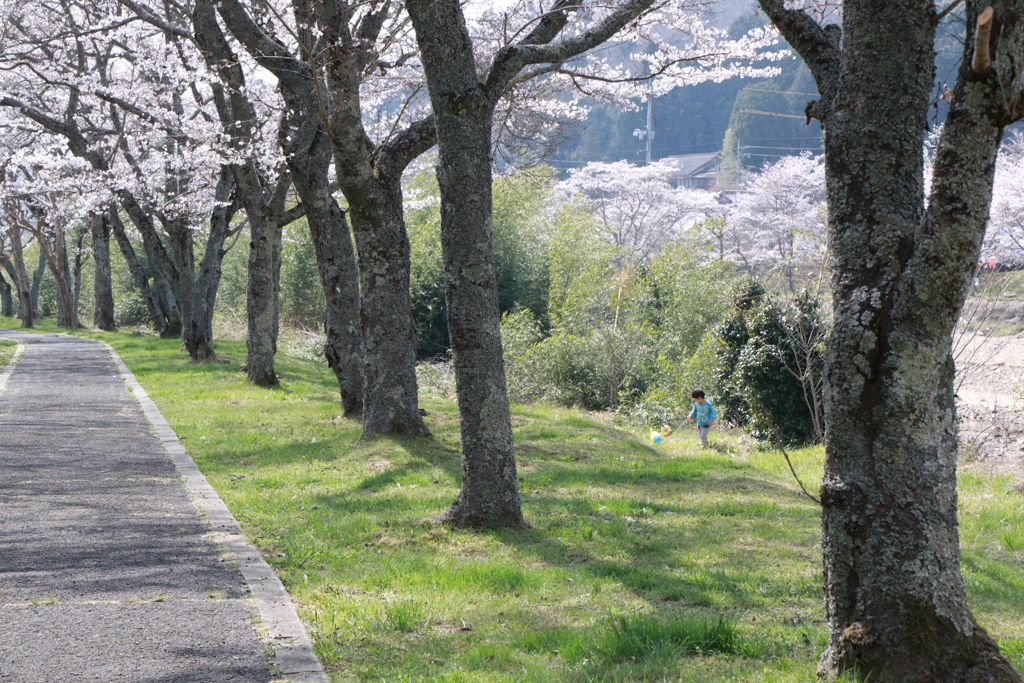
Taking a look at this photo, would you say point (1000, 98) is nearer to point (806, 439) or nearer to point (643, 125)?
point (806, 439)

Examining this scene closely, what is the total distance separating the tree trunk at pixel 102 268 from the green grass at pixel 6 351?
5.03 m

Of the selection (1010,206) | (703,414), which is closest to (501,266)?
(703,414)

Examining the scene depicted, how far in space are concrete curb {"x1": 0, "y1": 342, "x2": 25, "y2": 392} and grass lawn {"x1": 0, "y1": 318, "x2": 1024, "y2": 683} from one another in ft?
20.6

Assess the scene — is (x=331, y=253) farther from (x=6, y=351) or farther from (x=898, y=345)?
(x=6, y=351)

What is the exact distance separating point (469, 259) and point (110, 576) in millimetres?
3144

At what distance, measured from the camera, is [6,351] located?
22609 mm

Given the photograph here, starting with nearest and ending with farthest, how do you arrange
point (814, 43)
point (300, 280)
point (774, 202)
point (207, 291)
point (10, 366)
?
point (814, 43) < point (10, 366) < point (207, 291) < point (300, 280) < point (774, 202)

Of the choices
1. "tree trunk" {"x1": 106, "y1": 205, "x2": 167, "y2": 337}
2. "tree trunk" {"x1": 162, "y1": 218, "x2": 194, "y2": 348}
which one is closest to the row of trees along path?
"tree trunk" {"x1": 162, "y1": 218, "x2": 194, "y2": 348}

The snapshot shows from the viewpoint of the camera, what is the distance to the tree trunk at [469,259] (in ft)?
19.9

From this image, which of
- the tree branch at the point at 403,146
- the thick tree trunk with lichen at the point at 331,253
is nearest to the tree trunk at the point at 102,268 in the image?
the thick tree trunk with lichen at the point at 331,253

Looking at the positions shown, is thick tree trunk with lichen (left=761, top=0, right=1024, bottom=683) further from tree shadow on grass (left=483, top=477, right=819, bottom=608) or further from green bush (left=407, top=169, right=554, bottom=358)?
green bush (left=407, top=169, right=554, bottom=358)

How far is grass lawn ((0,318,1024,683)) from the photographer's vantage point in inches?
152

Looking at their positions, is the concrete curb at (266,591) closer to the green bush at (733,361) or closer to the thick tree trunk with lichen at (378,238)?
the thick tree trunk with lichen at (378,238)

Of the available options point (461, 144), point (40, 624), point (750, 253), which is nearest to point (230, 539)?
point (40, 624)
